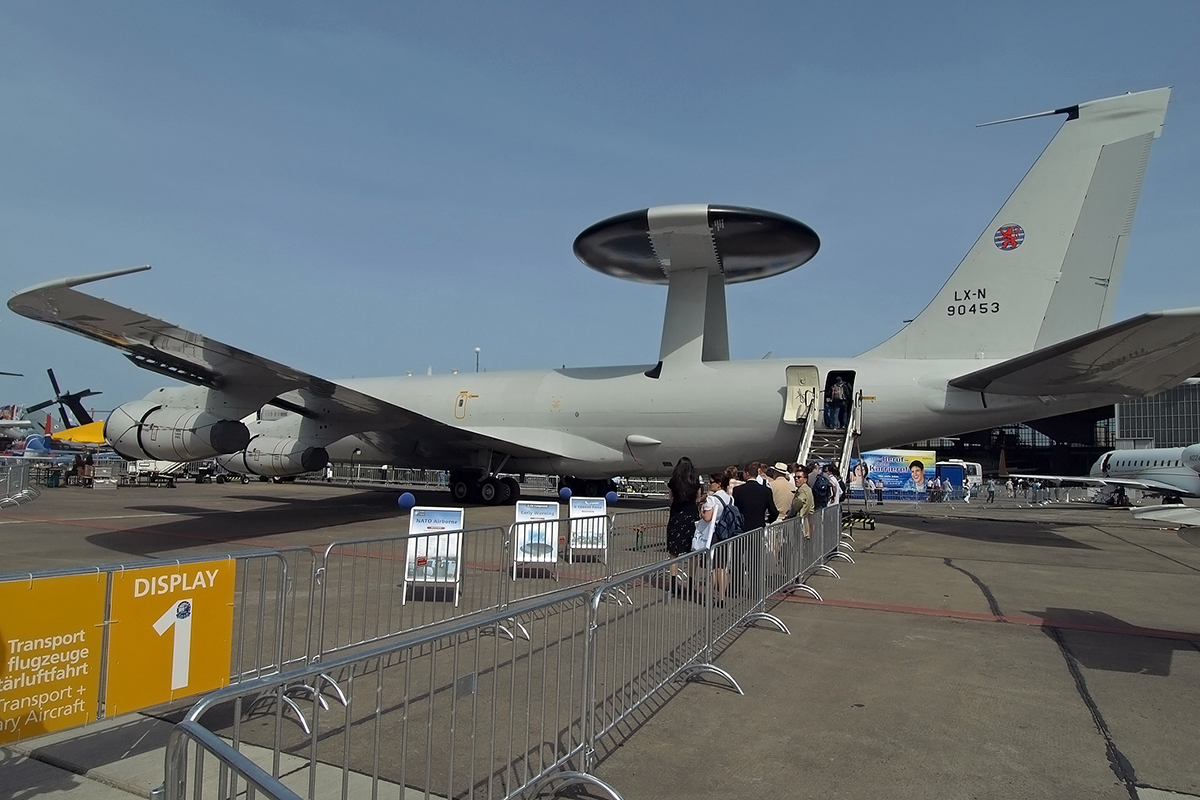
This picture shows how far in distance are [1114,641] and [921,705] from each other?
3.18m

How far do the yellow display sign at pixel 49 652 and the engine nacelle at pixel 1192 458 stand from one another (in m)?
37.6

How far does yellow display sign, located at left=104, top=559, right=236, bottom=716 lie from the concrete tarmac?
377 mm

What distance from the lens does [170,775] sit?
1.99 metres

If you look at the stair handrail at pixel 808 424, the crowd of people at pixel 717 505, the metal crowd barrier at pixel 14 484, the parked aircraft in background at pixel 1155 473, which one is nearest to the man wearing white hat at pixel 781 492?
the crowd of people at pixel 717 505

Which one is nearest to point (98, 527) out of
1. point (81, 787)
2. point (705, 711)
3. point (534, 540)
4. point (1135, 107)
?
point (534, 540)

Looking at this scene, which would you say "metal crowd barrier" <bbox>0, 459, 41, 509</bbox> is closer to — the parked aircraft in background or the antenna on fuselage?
the antenna on fuselage

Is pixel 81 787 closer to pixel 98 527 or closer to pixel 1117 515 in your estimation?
pixel 98 527

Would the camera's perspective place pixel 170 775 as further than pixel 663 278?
No

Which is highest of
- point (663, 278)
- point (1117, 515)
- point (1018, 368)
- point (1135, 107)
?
point (1135, 107)

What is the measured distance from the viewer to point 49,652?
11.8 ft

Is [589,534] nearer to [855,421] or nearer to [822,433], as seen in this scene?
[855,421]

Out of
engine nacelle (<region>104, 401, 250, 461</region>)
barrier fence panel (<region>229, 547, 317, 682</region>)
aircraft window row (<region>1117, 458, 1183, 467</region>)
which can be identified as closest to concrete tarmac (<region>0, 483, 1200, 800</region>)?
barrier fence panel (<region>229, 547, 317, 682</region>)

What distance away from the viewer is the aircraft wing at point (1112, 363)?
11359 millimetres

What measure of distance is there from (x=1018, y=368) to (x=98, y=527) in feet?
59.2
